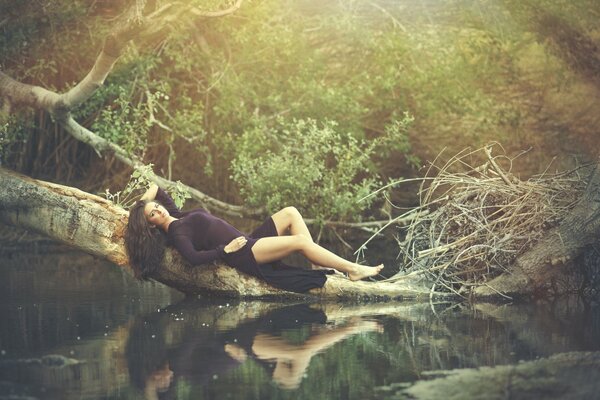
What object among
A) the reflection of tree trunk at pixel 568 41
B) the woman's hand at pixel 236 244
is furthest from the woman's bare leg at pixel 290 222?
the reflection of tree trunk at pixel 568 41

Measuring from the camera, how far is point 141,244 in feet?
30.2

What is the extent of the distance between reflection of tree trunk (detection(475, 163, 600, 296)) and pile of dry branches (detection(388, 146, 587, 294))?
116 mm

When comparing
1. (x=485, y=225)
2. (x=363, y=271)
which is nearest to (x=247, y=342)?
(x=363, y=271)

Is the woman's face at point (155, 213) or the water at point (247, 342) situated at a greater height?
the woman's face at point (155, 213)

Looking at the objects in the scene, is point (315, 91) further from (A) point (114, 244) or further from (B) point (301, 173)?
(A) point (114, 244)

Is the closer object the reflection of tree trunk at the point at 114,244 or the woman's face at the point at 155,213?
the woman's face at the point at 155,213

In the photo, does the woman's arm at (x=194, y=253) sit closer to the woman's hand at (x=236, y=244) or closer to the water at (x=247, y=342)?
the woman's hand at (x=236, y=244)

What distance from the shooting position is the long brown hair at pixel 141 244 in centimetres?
920

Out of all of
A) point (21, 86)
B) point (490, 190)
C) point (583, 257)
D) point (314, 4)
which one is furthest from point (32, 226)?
point (314, 4)

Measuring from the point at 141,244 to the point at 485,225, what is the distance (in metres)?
2.79

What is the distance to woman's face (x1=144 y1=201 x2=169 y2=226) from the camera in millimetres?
9258

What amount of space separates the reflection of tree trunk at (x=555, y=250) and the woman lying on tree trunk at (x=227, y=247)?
3.58ft

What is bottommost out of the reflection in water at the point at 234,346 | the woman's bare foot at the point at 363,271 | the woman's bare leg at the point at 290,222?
the reflection in water at the point at 234,346

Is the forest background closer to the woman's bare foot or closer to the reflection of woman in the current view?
the woman's bare foot
